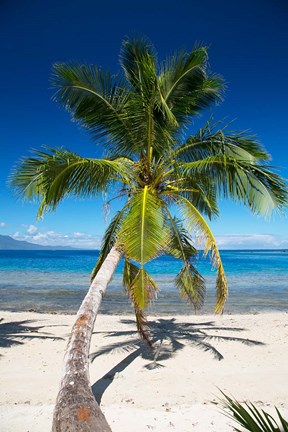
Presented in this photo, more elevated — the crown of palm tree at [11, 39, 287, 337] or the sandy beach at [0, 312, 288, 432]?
the crown of palm tree at [11, 39, 287, 337]

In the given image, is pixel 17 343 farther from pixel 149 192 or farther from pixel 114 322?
pixel 149 192

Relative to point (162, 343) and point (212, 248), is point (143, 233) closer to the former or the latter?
point (212, 248)

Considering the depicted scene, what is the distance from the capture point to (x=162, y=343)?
8.97 meters

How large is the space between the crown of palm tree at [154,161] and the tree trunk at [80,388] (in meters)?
1.44

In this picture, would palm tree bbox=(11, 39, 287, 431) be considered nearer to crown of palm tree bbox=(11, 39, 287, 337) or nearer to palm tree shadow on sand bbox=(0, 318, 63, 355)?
crown of palm tree bbox=(11, 39, 287, 337)

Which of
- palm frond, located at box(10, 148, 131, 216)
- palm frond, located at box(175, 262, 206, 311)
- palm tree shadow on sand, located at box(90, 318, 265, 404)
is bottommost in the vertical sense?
palm tree shadow on sand, located at box(90, 318, 265, 404)

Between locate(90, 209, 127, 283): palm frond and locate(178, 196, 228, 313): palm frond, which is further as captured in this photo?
locate(90, 209, 127, 283): palm frond

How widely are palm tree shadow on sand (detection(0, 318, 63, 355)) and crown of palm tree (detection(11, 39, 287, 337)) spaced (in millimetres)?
3762

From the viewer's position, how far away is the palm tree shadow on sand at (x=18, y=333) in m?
9.04

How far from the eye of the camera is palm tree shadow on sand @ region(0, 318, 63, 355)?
904 cm

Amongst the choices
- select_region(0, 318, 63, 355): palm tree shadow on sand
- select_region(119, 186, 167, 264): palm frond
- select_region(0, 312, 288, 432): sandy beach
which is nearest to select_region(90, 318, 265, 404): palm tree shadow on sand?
select_region(0, 312, 288, 432): sandy beach

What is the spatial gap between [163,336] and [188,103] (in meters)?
6.49

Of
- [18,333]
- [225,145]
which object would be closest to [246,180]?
[225,145]

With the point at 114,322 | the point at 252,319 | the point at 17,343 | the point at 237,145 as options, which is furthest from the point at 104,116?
the point at 252,319
